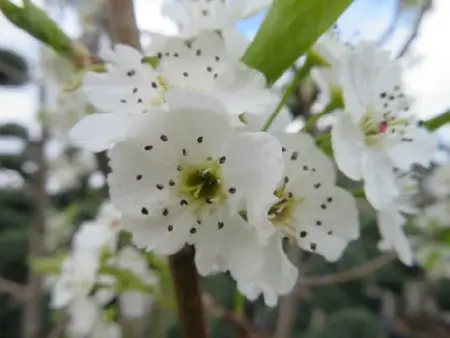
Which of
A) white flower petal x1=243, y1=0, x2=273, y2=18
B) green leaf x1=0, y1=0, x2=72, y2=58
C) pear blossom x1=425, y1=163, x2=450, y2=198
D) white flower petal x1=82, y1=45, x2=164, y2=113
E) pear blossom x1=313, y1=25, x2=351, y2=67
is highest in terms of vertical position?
green leaf x1=0, y1=0, x2=72, y2=58

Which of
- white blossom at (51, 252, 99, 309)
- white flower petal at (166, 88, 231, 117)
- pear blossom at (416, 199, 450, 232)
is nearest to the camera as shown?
white flower petal at (166, 88, 231, 117)

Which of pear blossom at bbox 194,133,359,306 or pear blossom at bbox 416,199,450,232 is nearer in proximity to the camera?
pear blossom at bbox 194,133,359,306

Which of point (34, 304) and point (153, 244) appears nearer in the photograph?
point (153, 244)

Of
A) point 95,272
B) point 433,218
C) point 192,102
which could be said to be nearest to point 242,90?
point 192,102

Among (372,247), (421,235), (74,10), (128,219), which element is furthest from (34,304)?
(128,219)

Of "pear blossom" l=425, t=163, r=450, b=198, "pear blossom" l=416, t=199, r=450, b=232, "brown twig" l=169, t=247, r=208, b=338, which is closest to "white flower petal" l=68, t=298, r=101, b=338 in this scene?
"brown twig" l=169, t=247, r=208, b=338

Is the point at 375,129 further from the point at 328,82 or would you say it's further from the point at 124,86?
the point at 124,86

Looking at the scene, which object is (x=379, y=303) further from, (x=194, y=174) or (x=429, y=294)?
(x=194, y=174)

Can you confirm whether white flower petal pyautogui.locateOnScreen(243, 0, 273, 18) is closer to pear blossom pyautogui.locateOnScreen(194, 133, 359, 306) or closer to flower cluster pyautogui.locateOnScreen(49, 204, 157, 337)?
pear blossom pyautogui.locateOnScreen(194, 133, 359, 306)
